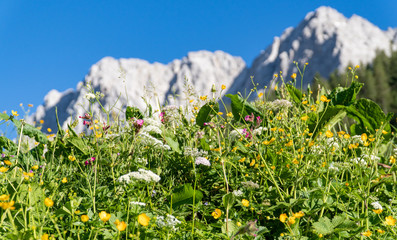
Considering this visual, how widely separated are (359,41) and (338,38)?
9358mm

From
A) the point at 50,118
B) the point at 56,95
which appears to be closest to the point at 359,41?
the point at 50,118

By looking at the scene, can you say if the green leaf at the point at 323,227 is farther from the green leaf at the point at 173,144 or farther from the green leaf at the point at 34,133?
the green leaf at the point at 34,133

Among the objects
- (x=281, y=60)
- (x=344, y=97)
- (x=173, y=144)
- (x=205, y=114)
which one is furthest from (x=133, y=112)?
(x=281, y=60)

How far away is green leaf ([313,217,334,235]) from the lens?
178cm

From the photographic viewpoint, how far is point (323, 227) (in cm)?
180

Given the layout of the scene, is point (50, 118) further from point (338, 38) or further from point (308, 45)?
point (338, 38)

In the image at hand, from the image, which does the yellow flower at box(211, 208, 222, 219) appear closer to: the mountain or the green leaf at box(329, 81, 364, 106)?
the green leaf at box(329, 81, 364, 106)

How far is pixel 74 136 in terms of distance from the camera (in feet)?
9.07

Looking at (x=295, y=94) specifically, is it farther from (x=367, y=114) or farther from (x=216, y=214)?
(x=216, y=214)

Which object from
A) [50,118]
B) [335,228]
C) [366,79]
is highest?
[50,118]

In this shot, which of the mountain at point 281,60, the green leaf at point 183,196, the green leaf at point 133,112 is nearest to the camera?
the green leaf at point 183,196

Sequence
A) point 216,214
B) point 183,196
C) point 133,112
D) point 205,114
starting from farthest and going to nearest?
1. point 133,112
2. point 205,114
3. point 183,196
4. point 216,214

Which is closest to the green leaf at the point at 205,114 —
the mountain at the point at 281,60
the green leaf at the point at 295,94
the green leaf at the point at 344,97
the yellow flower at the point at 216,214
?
the green leaf at the point at 295,94

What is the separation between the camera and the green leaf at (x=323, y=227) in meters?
1.78
